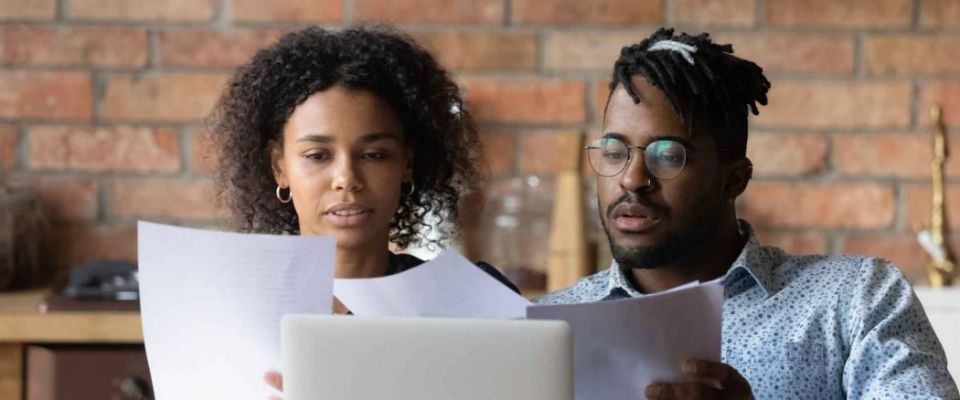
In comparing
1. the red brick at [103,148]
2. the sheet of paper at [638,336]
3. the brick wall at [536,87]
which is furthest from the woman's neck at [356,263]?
the red brick at [103,148]

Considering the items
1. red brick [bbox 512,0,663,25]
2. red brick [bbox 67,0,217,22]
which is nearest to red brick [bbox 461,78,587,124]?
red brick [bbox 512,0,663,25]

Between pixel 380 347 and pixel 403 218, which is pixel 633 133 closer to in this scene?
pixel 403 218

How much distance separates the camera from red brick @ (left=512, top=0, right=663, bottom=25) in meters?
2.37

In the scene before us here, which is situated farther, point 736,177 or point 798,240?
point 798,240

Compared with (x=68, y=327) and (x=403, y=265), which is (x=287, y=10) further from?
(x=403, y=265)

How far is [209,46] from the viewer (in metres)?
2.38

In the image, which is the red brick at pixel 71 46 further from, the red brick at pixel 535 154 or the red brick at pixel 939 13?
the red brick at pixel 939 13

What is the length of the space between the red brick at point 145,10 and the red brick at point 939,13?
118 cm

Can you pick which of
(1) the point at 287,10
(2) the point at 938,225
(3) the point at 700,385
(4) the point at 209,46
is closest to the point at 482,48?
(1) the point at 287,10

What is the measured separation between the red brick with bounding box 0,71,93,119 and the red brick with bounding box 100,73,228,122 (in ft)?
0.14

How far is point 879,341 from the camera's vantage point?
4.28 ft

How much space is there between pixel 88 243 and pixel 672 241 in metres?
1.36

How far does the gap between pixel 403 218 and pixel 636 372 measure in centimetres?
44

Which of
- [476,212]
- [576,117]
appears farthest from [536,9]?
[476,212]
